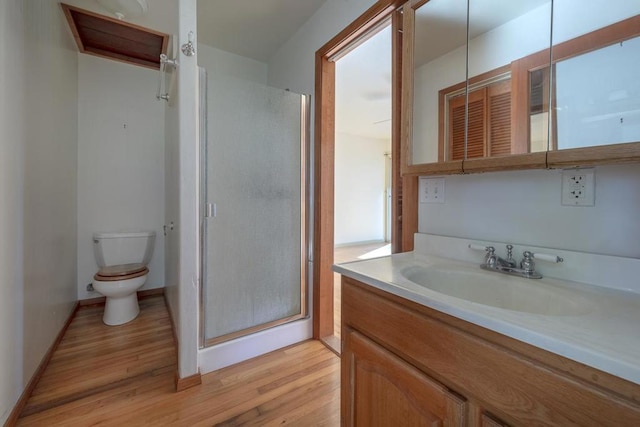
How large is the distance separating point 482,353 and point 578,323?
20 centimetres

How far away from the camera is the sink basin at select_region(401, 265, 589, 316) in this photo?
745mm

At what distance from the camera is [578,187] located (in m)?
0.85

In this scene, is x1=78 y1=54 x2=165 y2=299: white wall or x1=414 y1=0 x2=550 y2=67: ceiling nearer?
x1=414 y1=0 x2=550 y2=67: ceiling

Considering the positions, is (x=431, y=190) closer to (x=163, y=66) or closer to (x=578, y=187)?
(x=578, y=187)

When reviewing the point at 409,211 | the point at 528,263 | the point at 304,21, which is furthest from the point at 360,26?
the point at 528,263

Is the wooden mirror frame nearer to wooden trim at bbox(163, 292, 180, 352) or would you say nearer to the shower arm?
the shower arm

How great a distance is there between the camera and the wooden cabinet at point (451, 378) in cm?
46

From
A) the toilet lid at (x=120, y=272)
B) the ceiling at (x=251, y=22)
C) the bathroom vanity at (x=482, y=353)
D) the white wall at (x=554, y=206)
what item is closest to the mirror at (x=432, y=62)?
the white wall at (x=554, y=206)

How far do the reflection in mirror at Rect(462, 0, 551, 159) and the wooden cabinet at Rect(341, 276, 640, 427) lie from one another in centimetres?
67

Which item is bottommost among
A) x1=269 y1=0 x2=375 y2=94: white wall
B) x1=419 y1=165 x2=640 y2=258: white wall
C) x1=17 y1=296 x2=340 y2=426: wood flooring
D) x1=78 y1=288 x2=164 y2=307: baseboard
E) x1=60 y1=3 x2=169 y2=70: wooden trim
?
x1=17 y1=296 x2=340 y2=426: wood flooring

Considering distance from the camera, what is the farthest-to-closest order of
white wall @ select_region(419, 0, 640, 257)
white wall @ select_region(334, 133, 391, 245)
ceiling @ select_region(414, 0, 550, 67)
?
white wall @ select_region(334, 133, 391, 245) < ceiling @ select_region(414, 0, 550, 67) < white wall @ select_region(419, 0, 640, 257)

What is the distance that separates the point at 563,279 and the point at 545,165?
0.37 metres

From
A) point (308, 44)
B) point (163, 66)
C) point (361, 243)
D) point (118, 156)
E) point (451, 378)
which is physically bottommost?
point (361, 243)

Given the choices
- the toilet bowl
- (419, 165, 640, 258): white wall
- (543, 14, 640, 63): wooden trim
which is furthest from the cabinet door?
the toilet bowl
